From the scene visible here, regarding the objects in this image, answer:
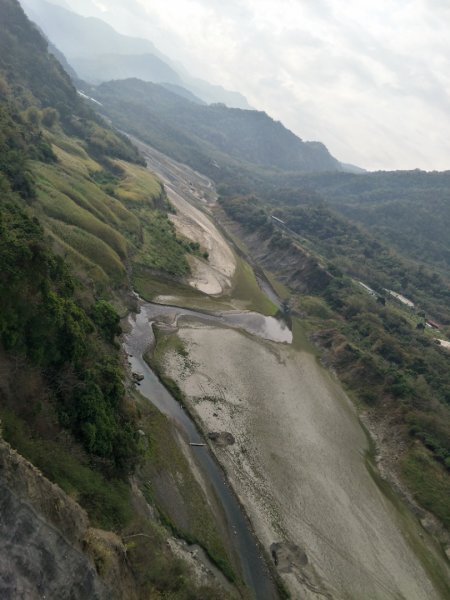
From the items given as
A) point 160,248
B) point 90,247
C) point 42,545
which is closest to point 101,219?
point 160,248

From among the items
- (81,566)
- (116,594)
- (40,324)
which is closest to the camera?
(81,566)

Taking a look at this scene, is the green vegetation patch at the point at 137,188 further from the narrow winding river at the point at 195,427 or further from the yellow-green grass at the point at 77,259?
the narrow winding river at the point at 195,427

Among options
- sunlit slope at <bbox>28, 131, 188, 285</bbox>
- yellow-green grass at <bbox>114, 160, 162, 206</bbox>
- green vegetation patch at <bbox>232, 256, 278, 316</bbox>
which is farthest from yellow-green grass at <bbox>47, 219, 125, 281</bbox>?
yellow-green grass at <bbox>114, 160, 162, 206</bbox>

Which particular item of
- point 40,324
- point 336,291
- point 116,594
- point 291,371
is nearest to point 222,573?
point 116,594

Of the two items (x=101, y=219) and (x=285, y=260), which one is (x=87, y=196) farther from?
(x=285, y=260)

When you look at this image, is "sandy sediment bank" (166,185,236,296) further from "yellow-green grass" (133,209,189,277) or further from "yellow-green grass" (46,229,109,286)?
"yellow-green grass" (46,229,109,286)

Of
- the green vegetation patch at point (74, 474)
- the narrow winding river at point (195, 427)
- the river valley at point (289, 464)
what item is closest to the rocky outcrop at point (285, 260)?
the narrow winding river at point (195, 427)

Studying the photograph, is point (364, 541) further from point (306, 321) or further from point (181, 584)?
point (306, 321)
